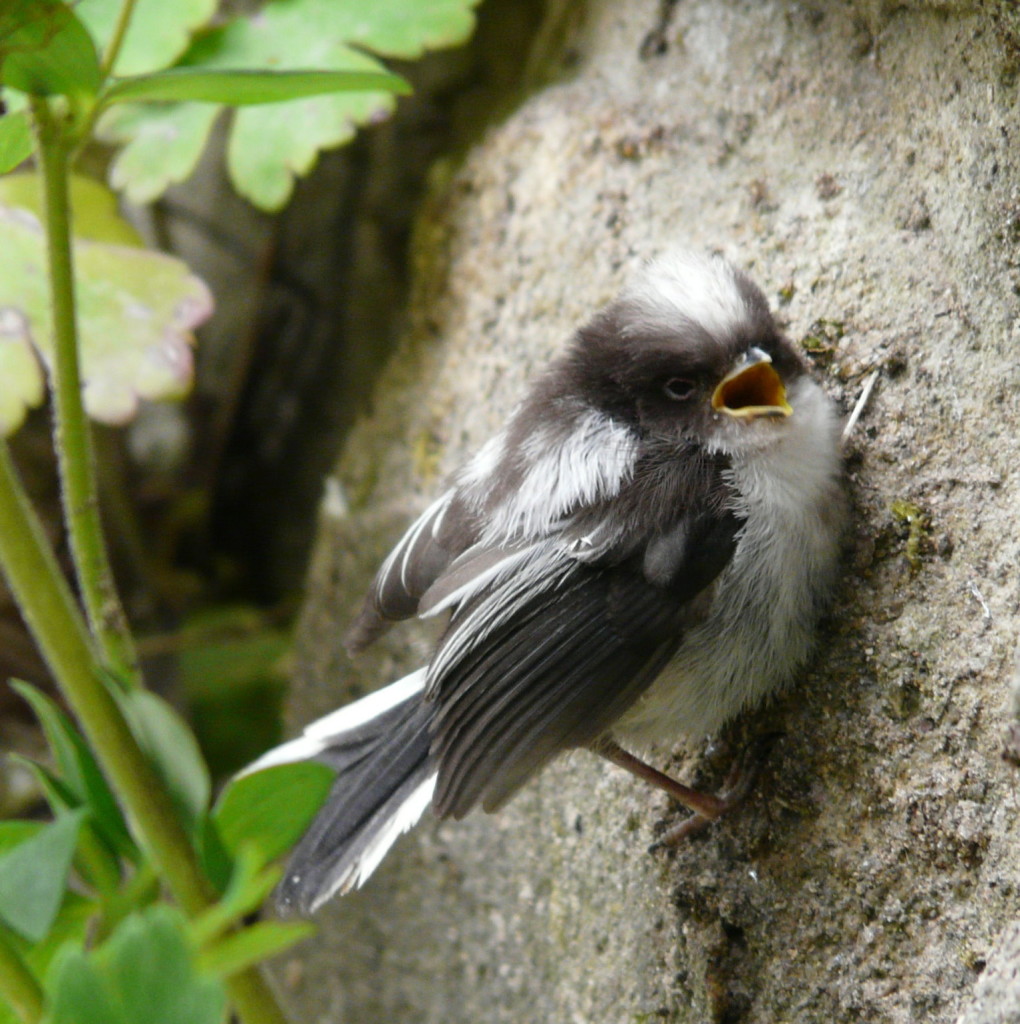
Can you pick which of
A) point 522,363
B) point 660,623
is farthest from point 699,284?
point 522,363

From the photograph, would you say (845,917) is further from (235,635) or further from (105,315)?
(235,635)

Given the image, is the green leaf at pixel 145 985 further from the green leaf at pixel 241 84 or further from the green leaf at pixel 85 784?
the green leaf at pixel 241 84

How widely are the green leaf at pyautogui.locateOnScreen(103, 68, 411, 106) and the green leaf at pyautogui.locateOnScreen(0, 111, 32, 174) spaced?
0.09 m

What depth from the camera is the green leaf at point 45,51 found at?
1048 mm

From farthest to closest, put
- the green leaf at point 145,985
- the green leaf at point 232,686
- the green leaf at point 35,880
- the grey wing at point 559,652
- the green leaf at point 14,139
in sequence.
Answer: the green leaf at point 232,686 → the grey wing at point 559,652 → the green leaf at point 14,139 → the green leaf at point 35,880 → the green leaf at point 145,985

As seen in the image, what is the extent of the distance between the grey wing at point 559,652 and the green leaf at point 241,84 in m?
0.55

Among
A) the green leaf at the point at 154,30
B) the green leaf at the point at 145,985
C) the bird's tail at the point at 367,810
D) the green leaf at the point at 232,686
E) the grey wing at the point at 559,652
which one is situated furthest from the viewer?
the green leaf at the point at 232,686

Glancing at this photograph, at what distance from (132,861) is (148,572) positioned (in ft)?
5.75

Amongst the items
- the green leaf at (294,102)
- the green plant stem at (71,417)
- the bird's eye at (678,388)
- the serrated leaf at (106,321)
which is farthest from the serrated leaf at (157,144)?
the bird's eye at (678,388)

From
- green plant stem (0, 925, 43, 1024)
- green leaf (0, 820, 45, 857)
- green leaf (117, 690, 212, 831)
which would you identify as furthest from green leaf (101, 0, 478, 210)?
green plant stem (0, 925, 43, 1024)

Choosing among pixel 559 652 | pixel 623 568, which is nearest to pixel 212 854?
pixel 559 652

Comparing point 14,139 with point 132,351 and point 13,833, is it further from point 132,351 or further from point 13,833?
point 13,833

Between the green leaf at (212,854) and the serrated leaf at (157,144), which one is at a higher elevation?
the serrated leaf at (157,144)

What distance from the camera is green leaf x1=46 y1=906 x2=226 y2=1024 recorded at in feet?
2.37
